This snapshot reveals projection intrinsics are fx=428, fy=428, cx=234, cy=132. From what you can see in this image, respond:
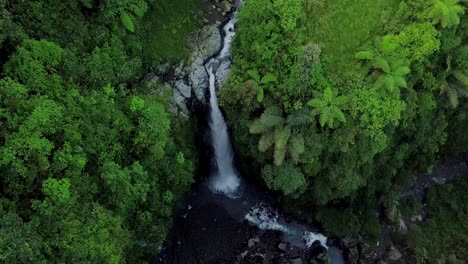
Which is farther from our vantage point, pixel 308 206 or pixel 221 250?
pixel 308 206

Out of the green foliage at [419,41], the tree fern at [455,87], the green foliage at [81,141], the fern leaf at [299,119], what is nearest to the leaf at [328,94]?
the fern leaf at [299,119]

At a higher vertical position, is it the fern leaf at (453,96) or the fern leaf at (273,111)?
the fern leaf at (273,111)

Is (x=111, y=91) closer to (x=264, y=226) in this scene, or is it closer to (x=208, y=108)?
(x=208, y=108)

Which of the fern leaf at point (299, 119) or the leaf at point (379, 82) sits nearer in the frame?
the fern leaf at point (299, 119)

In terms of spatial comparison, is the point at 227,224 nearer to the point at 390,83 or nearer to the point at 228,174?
the point at 228,174

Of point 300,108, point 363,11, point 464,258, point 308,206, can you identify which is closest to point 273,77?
point 300,108

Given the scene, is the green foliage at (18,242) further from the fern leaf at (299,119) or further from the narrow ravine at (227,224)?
the fern leaf at (299,119)

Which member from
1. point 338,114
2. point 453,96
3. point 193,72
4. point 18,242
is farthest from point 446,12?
point 18,242
